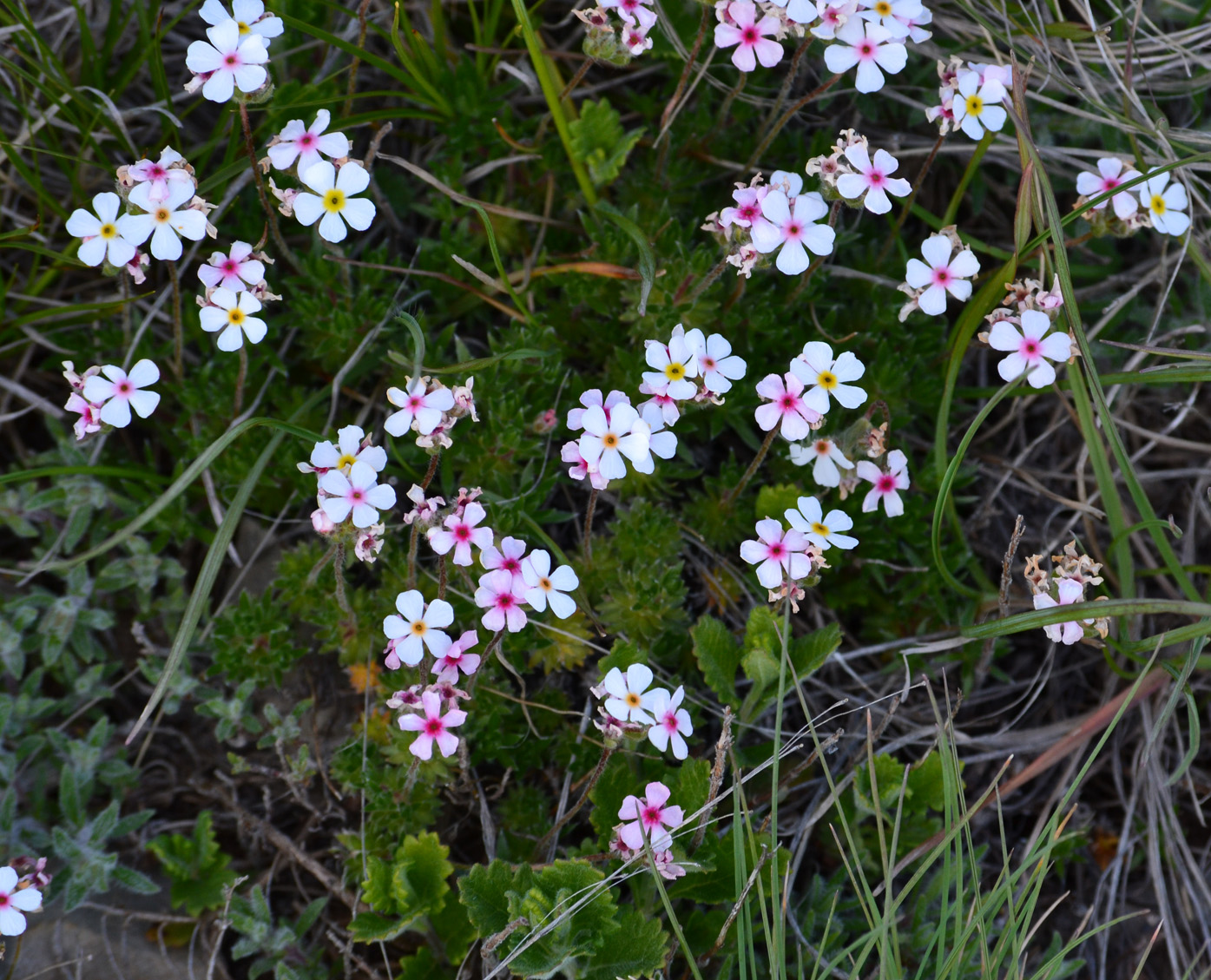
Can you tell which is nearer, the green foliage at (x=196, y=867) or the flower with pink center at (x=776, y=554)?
the flower with pink center at (x=776, y=554)

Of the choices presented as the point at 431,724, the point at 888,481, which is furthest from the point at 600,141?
the point at 431,724

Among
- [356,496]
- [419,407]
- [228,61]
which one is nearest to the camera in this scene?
[356,496]

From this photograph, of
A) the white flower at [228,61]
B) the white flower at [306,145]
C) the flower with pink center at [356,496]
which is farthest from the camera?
the white flower at [306,145]

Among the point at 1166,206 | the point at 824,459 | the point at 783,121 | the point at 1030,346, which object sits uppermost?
the point at 783,121

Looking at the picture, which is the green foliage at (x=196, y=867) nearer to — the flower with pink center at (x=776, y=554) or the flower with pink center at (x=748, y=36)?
the flower with pink center at (x=776, y=554)

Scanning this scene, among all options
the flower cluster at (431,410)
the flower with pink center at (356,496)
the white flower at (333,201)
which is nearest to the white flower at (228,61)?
the white flower at (333,201)

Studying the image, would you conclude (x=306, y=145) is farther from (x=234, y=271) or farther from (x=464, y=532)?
(x=464, y=532)
